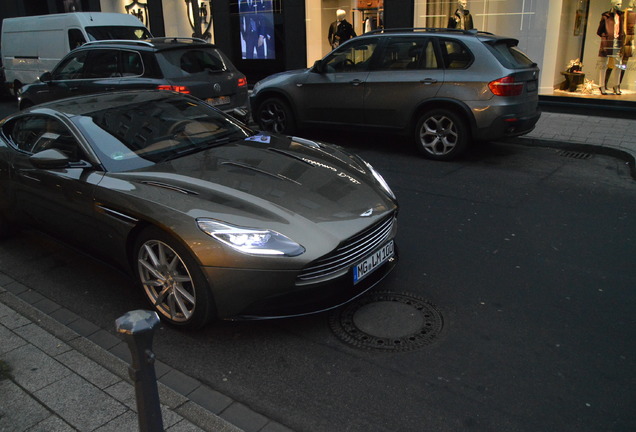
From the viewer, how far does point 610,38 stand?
39.8 feet

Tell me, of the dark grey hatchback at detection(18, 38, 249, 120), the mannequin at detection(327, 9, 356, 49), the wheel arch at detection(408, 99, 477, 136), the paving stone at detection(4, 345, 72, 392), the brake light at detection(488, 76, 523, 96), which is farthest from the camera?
the mannequin at detection(327, 9, 356, 49)

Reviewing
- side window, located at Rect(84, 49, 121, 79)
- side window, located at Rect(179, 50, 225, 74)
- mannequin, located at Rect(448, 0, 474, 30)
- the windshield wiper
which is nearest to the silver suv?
side window, located at Rect(179, 50, 225, 74)

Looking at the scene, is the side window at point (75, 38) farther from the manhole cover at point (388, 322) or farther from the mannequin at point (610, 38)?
the manhole cover at point (388, 322)

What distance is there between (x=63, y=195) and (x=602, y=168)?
6.93m

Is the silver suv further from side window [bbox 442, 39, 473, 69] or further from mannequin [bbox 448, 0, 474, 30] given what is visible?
mannequin [bbox 448, 0, 474, 30]

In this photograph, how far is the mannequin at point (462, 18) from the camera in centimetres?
1277

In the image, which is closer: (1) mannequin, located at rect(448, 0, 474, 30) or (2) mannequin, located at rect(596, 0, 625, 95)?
(2) mannequin, located at rect(596, 0, 625, 95)

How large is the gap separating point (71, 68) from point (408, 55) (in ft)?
19.9

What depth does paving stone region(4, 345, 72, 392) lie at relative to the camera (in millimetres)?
3287

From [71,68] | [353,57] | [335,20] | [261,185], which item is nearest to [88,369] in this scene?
[261,185]

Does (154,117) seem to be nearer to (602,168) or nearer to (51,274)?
(51,274)

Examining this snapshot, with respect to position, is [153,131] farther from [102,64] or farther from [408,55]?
[102,64]

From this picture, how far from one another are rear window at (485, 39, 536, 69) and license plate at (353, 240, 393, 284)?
4.85 meters

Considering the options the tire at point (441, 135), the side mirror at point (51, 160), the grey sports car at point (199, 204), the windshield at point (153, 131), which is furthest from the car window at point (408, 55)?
the side mirror at point (51, 160)
